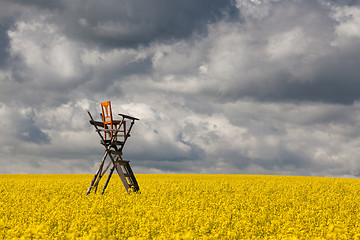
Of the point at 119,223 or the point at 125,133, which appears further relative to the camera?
the point at 125,133

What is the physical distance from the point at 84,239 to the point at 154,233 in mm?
2289

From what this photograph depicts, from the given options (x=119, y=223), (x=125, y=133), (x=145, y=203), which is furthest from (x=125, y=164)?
(x=119, y=223)

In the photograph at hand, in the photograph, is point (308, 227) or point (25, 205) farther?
point (25, 205)

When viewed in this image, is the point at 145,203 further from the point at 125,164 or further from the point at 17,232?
the point at 17,232

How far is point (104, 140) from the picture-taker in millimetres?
17531

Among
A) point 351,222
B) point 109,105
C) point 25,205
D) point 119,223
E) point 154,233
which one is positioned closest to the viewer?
point 154,233

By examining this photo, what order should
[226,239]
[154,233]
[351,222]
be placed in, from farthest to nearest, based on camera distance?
[351,222]
[154,233]
[226,239]

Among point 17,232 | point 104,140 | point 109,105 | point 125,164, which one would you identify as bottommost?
point 17,232

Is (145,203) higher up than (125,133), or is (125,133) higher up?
(125,133)

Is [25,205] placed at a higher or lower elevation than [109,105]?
lower

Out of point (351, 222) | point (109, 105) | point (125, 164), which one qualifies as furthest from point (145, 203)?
point (351, 222)

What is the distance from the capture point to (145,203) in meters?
14.1

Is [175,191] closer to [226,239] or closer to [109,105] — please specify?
[109,105]

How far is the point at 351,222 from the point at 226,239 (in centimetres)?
524
